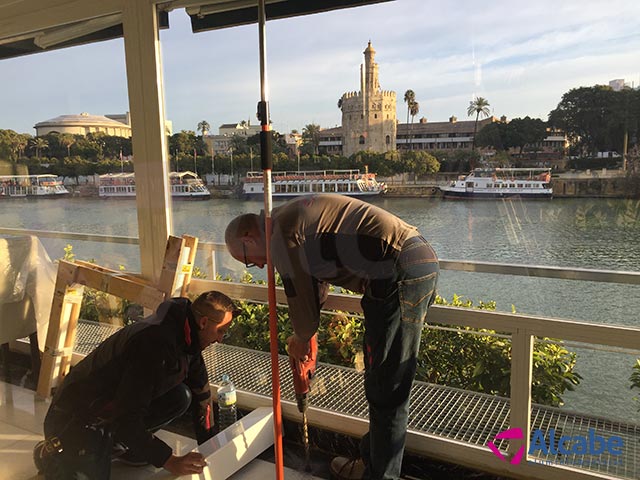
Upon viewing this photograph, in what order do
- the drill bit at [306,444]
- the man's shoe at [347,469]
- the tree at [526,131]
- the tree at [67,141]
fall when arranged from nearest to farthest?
1. the tree at [526,131]
2. the man's shoe at [347,469]
3. the drill bit at [306,444]
4. the tree at [67,141]

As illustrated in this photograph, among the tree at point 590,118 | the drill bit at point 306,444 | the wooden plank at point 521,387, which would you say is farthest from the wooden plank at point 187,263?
the tree at point 590,118

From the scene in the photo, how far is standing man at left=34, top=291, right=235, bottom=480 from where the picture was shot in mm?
1941

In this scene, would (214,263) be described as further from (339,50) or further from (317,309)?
(339,50)

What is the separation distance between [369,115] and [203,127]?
0.89 meters

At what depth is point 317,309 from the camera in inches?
75.4

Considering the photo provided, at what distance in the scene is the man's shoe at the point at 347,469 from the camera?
7.11ft

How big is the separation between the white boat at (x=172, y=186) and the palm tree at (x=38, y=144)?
0.36 metres

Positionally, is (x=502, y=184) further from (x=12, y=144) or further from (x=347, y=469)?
(x=12, y=144)

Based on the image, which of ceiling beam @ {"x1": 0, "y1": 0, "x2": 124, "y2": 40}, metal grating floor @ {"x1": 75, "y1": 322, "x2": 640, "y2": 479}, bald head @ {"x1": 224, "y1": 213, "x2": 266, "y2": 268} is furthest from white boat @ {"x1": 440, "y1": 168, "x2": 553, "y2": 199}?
ceiling beam @ {"x1": 0, "y1": 0, "x2": 124, "y2": 40}

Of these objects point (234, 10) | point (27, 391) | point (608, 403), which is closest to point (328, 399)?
point (608, 403)

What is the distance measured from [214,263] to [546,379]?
1630 millimetres

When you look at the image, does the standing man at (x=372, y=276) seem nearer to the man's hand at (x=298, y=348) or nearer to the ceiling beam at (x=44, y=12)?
the man's hand at (x=298, y=348)

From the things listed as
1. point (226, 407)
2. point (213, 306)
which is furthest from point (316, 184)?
point (226, 407)

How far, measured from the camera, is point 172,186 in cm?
268
